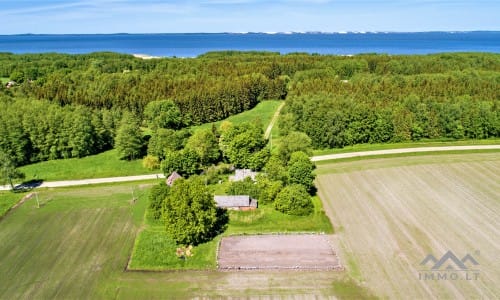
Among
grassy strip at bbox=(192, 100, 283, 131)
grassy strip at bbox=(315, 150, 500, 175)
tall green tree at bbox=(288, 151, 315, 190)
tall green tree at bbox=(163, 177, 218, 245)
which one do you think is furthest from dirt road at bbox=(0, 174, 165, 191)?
grassy strip at bbox=(315, 150, 500, 175)

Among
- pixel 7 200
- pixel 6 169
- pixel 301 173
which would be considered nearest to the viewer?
A: pixel 301 173

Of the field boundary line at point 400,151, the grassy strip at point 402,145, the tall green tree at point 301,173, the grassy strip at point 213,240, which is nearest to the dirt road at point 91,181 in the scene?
the grassy strip at point 213,240

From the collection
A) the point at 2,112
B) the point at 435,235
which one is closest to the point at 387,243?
the point at 435,235

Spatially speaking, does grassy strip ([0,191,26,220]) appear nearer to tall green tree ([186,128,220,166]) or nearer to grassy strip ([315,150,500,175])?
tall green tree ([186,128,220,166])

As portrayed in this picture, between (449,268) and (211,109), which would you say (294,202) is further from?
(211,109)

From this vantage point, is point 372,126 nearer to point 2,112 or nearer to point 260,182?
point 260,182

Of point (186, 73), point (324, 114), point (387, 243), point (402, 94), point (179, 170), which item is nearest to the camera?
point (387, 243)

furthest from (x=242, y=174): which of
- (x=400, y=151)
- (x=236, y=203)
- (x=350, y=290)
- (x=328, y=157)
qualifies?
(x=400, y=151)
